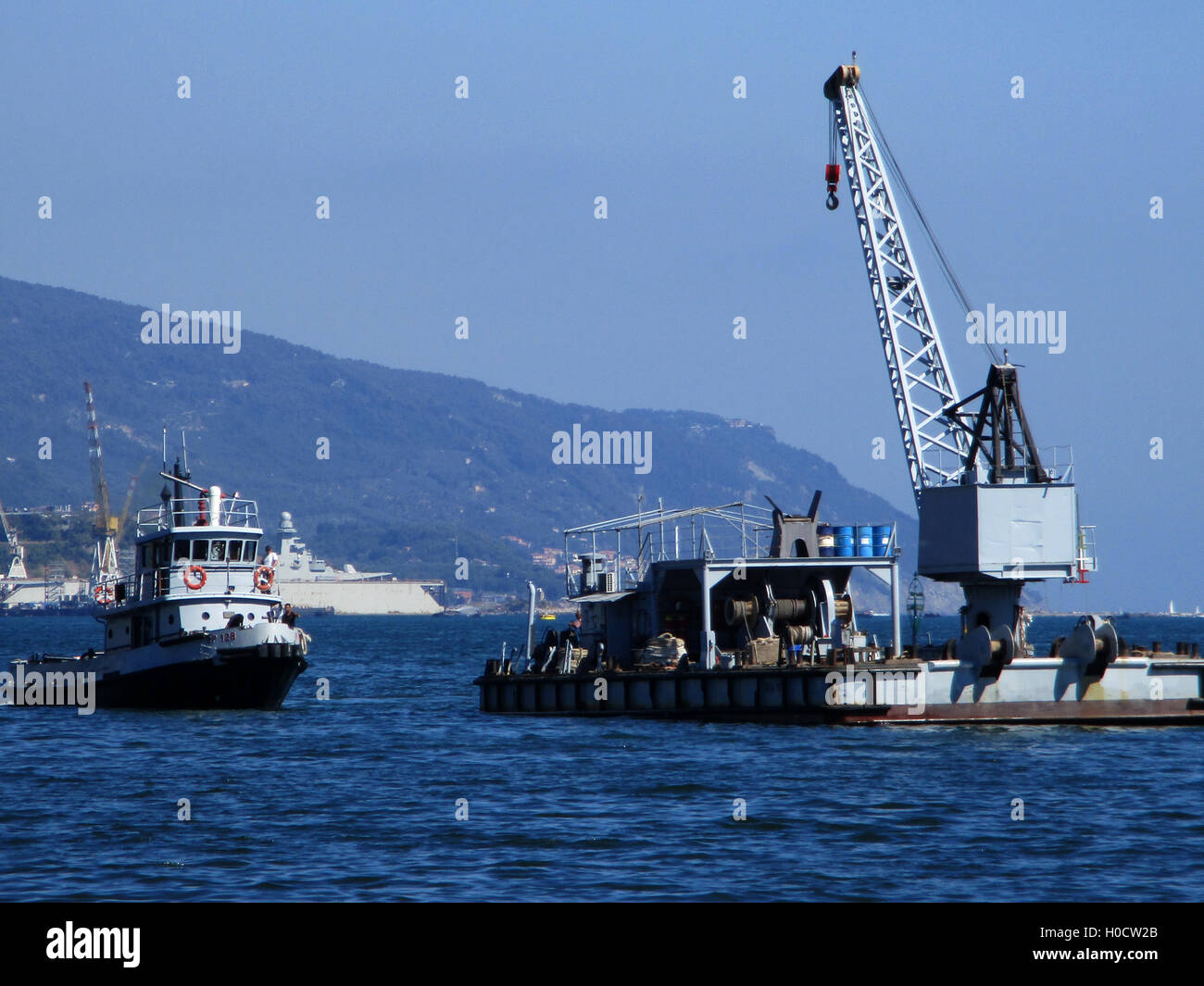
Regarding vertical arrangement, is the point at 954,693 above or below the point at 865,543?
below

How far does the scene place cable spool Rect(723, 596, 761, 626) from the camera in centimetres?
4706

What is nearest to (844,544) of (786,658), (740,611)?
(740,611)

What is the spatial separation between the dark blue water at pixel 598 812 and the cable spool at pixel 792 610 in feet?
13.5

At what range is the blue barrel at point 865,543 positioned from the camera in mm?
47656

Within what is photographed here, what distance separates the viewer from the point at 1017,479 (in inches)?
1711

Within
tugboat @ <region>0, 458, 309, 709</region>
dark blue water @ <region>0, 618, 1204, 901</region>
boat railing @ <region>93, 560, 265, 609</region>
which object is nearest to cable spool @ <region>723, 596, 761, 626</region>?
dark blue water @ <region>0, 618, 1204, 901</region>

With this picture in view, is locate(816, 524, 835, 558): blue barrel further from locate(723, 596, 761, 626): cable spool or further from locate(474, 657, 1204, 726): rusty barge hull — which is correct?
locate(474, 657, 1204, 726): rusty barge hull

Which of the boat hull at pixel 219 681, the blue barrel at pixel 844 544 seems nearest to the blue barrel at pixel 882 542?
the blue barrel at pixel 844 544

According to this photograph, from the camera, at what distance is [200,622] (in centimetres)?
5053

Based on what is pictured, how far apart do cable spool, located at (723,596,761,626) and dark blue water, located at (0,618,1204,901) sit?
3.63 metres

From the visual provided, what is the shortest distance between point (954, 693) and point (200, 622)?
77.2 feet

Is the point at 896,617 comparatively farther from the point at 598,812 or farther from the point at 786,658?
the point at 598,812
